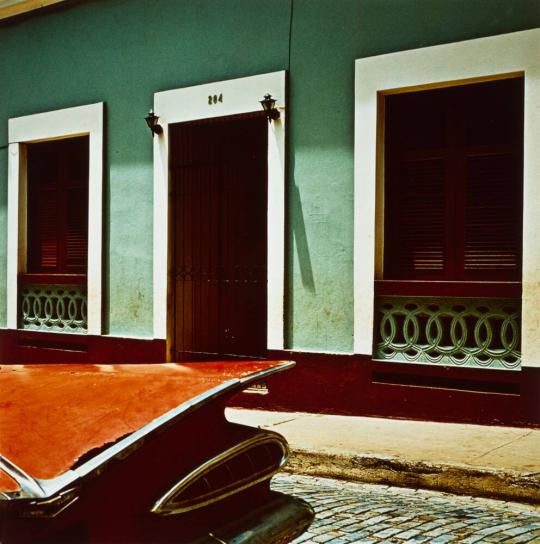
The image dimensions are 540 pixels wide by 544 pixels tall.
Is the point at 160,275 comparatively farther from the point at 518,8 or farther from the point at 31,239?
the point at 518,8

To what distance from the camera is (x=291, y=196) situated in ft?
24.7

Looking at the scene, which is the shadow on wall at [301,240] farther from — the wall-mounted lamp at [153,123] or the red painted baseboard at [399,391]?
the wall-mounted lamp at [153,123]

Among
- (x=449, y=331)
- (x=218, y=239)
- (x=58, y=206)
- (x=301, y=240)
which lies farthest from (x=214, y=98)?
(x=449, y=331)

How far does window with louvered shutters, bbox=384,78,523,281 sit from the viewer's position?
263 inches

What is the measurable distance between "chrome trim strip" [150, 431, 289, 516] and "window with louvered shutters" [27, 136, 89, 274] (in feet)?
24.2

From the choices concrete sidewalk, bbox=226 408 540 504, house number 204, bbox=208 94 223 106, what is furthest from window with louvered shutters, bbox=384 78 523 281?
house number 204, bbox=208 94 223 106

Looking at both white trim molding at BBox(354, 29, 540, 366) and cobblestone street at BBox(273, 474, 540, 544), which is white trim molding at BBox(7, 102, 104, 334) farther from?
cobblestone street at BBox(273, 474, 540, 544)

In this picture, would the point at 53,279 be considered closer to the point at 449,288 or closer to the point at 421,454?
the point at 449,288

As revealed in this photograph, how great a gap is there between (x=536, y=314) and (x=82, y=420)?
16.6 feet

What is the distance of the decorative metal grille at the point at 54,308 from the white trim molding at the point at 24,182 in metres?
0.18

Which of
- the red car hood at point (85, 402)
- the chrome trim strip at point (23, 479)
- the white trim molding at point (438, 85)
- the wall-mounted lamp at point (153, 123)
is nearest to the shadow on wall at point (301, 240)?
the white trim molding at point (438, 85)

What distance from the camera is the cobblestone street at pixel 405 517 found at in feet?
12.8

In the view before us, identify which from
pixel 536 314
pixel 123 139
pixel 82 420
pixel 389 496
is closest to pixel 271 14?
pixel 123 139

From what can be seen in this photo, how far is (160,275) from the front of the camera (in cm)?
840
